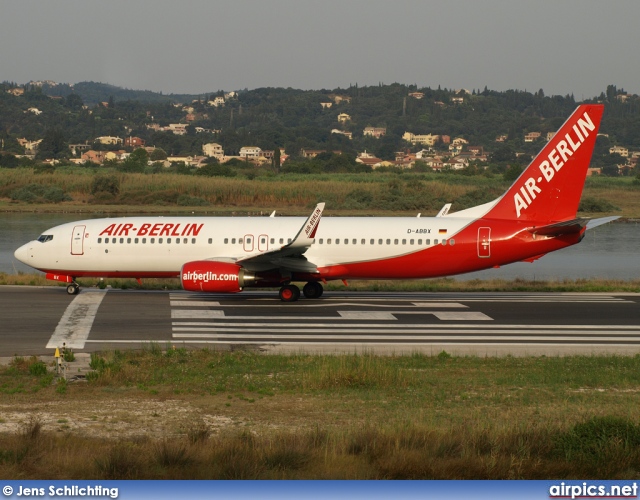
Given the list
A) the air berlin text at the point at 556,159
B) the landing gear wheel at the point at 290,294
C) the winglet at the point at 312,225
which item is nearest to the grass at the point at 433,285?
the air berlin text at the point at 556,159

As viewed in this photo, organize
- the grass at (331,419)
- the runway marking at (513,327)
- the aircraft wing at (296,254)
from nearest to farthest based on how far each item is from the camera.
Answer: the grass at (331,419) < the runway marking at (513,327) < the aircraft wing at (296,254)

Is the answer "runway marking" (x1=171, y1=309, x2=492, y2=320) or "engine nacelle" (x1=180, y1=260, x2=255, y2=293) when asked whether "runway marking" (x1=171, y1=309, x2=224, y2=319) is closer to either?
"runway marking" (x1=171, y1=309, x2=492, y2=320)

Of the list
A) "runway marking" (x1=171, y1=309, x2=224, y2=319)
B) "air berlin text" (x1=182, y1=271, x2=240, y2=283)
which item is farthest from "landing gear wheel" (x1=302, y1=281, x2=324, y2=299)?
"runway marking" (x1=171, y1=309, x2=224, y2=319)

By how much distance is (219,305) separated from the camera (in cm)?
3281

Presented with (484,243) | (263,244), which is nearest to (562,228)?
(484,243)

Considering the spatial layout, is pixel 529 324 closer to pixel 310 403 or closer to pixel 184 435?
pixel 310 403

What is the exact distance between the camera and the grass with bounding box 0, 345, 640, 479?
1190 centimetres

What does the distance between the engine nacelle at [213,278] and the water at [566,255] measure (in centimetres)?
1733

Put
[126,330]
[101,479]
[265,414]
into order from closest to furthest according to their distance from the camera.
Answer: [101,479] < [265,414] < [126,330]

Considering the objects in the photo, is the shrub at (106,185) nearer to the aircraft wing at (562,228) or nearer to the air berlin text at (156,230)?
the air berlin text at (156,230)

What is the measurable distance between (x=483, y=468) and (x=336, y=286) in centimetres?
2857

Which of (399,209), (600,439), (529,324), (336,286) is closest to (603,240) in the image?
(399,209)

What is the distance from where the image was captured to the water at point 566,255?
50428mm

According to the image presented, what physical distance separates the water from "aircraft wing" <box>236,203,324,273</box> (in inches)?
673
